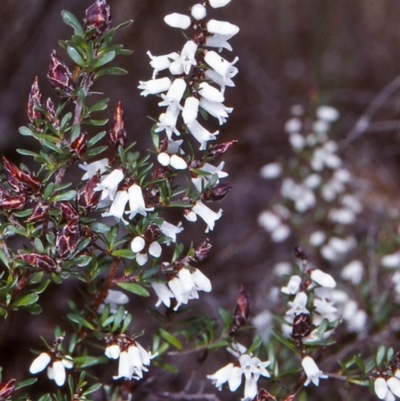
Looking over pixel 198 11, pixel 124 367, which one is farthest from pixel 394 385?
pixel 198 11

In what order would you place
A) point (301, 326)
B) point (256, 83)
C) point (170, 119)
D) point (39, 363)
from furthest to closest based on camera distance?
point (256, 83) < point (301, 326) < point (39, 363) < point (170, 119)

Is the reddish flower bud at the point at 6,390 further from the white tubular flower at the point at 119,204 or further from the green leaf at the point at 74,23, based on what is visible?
the green leaf at the point at 74,23

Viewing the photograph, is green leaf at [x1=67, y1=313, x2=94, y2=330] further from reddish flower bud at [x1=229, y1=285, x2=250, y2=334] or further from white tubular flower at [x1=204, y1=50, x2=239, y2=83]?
white tubular flower at [x1=204, y1=50, x2=239, y2=83]

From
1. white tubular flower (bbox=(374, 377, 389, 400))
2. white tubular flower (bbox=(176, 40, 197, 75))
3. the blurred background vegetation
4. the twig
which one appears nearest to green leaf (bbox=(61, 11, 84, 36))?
white tubular flower (bbox=(176, 40, 197, 75))

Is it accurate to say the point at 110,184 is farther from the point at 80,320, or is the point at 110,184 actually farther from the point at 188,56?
the point at 80,320

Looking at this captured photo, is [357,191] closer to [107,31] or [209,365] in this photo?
[209,365]

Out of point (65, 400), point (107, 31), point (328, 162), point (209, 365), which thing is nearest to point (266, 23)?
point (328, 162)
